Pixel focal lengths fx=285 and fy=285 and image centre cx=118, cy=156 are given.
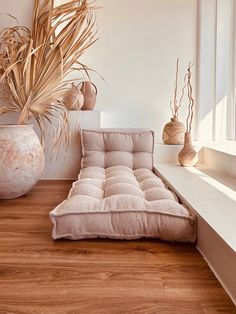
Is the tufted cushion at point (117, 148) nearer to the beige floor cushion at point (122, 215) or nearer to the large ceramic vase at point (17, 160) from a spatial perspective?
the large ceramic vase at point (17, 160)

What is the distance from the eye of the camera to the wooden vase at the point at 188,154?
2693mm

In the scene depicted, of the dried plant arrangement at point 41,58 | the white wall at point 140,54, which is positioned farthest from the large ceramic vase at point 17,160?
the white wall at point 140,54

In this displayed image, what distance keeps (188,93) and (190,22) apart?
30.7 inches

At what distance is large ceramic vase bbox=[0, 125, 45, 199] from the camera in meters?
2.09

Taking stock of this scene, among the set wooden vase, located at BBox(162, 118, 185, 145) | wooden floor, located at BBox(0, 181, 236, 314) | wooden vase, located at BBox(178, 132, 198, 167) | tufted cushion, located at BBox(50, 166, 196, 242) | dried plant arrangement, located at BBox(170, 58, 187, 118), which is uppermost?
dried plant arrangement, located at BBox(170, 58, 187, 118)

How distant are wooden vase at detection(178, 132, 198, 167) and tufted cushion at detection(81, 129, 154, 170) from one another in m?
0.29

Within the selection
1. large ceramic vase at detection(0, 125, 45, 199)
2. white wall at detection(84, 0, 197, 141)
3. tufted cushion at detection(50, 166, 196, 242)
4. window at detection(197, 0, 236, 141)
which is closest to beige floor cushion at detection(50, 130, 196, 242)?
tufted cushion at detection(50, 166, 196, 242)

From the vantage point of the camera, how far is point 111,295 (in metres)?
1.01

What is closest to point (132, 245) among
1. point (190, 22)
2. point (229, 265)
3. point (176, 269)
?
point (176, 269)

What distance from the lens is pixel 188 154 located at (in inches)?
106

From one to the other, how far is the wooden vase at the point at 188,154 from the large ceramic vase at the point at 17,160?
132 cm

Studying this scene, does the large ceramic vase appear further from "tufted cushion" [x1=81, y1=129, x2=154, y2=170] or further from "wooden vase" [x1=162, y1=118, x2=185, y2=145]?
"wooden vase" [x1=162, y1=118, x2=185, y2=145]

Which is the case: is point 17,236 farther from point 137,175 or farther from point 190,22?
point 190,22

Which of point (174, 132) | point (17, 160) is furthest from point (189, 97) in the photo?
point (17, 160)
